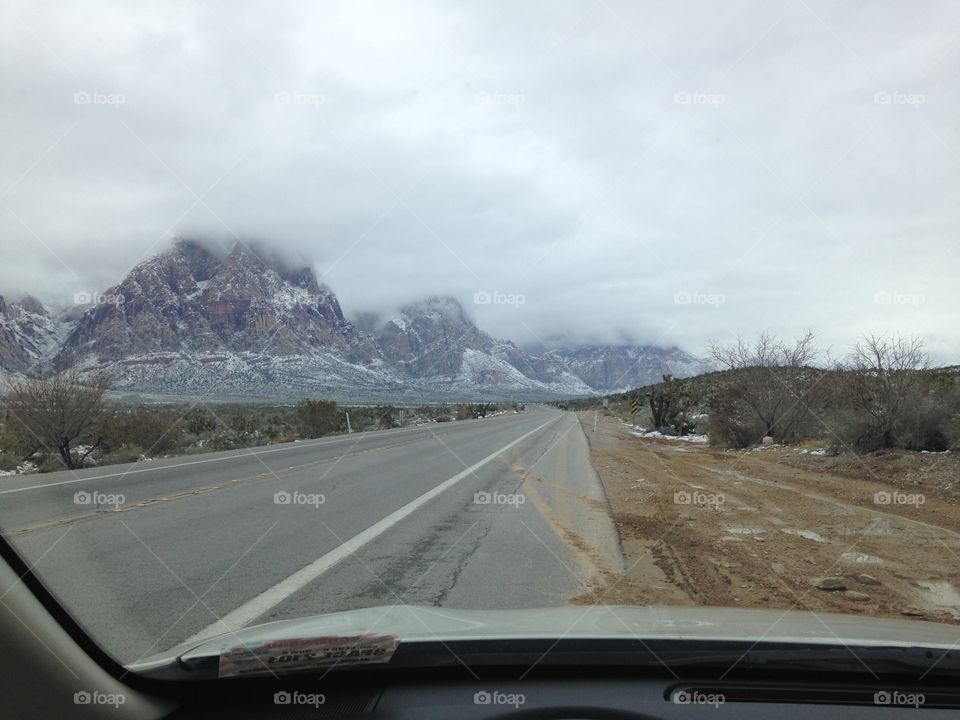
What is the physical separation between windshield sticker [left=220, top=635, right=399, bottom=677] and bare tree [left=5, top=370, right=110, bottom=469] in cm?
1828

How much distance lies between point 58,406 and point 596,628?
20.1 meters

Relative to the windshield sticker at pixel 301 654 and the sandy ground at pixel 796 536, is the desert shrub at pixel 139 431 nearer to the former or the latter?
the sandy ground at pixel 796 536

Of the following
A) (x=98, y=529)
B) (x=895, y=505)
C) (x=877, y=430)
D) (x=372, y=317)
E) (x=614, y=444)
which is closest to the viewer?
(x=98, y=529)

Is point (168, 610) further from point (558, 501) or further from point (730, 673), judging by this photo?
point (558, 501)

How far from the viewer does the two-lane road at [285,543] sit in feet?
18.5

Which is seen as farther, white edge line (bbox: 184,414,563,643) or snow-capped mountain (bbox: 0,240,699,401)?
snow-capped mountain (bbox: 0,240,699,401)

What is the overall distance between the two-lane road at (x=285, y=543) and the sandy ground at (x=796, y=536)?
66 centimetres

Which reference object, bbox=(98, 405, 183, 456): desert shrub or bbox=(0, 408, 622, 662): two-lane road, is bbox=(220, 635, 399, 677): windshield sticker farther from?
bbox=(98, 405, 183, 456): desert shrub

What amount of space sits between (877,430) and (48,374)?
22323 millimetres

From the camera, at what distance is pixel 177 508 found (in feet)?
34.0

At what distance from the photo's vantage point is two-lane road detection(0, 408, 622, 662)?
5.64 metres

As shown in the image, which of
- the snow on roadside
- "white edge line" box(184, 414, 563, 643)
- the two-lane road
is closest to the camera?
"white edge line" box(184, 414, 563, 643)

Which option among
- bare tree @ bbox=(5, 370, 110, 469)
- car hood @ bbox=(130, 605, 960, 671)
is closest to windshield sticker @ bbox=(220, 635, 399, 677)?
car hood @ bbox=(130, 605, 960, 671)

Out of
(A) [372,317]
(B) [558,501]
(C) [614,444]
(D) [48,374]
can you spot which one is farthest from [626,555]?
(A) [372,317]
